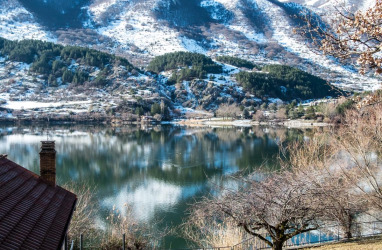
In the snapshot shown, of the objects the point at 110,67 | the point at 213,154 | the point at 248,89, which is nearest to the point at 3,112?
the point at 110,67

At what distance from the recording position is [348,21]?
5.99 metres

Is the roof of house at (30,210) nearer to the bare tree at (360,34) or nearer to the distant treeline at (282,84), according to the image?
the bare tree at (360,34)

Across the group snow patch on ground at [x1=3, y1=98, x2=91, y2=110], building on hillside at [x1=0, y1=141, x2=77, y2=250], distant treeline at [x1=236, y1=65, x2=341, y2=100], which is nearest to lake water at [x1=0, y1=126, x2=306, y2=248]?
building on hillside at [x1=0, y1=141, x2=77, y2=250]

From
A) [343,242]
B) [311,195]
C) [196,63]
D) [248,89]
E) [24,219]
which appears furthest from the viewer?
[196,63]

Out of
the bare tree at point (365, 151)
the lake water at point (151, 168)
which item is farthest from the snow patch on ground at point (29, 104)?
the bare tree at point (365, 151)

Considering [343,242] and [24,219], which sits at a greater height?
[24,219]

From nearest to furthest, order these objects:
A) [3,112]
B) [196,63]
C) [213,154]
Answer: [213,154] < [3,112] < [196,63]

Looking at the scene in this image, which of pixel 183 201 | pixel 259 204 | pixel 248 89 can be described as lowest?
pixel 183 201

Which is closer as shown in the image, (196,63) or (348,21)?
(348,21)

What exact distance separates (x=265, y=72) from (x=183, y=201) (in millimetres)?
172494

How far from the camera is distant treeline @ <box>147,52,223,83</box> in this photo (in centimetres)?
17086

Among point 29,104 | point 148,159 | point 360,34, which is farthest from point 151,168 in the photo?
point 29,104

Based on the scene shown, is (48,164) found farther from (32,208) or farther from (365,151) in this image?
(365,151)

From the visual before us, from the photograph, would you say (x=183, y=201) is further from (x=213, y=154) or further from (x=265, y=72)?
(x=265, y=72)
